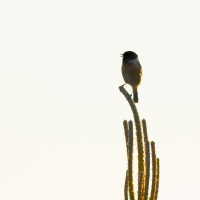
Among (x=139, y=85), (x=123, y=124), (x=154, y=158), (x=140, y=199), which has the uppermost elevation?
(x=139, y=85)

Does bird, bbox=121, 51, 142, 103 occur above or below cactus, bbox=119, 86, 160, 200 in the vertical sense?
above

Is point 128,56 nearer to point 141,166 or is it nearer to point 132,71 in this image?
point 132,71

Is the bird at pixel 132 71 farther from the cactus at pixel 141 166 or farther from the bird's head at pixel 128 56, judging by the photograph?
the cactus at pixel 141 166

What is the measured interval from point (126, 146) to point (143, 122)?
368 mm

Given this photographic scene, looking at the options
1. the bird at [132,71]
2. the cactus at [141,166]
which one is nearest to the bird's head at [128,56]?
the bird at [132,71]

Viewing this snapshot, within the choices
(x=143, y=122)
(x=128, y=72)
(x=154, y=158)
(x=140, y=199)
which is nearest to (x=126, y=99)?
(x=143, y=122)

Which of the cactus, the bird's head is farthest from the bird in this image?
the cactus

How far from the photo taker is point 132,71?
12.3 meters

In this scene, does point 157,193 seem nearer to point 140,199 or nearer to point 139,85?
point 140,199

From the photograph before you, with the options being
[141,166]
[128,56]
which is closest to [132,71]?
[128,56]

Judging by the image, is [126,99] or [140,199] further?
[126,99]

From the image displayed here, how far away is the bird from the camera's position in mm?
12250

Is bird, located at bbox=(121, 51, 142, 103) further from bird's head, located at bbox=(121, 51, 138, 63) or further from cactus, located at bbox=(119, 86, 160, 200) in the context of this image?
cactus, located at bbox=(119, 86, 160, 200)

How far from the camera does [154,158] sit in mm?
5672
